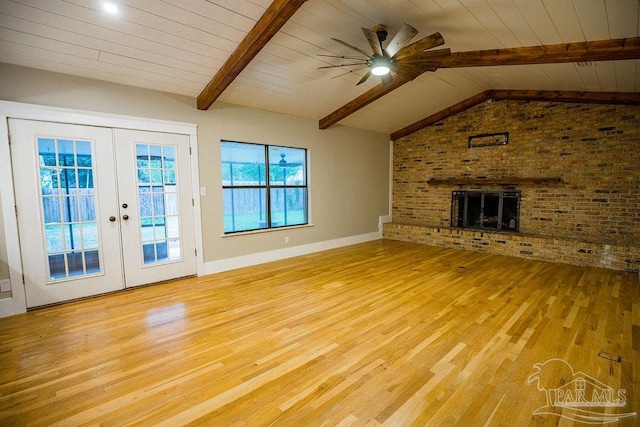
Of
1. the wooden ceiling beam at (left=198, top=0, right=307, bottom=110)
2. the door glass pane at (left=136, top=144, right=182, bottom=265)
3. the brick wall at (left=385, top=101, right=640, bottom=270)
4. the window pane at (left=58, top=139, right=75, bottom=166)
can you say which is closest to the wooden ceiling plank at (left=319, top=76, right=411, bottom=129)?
the wooden ceiling beam at (left=198, top=0, right=307, bottom=110)

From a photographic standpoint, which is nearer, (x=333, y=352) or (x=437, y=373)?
(x=437, y=373)

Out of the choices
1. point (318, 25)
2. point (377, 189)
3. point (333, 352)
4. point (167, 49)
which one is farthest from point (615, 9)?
point (377, 189)

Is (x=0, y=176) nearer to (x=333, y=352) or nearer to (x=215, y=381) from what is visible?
(x=215, y=381)

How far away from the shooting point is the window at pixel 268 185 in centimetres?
524

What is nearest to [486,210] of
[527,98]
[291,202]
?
[527,98]

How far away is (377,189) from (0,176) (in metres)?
6.31

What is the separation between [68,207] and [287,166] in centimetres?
381

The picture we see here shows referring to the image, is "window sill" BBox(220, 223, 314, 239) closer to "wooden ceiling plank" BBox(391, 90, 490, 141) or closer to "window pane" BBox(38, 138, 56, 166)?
"window pane" BBox(38, 138, 56, 166)

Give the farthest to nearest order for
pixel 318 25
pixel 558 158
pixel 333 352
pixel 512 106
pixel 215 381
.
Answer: pixel 512 106 → pixel 558 158 → pixel 318 25 → pixel 333 352 → pixel 215 381

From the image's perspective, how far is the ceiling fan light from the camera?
10.5ft

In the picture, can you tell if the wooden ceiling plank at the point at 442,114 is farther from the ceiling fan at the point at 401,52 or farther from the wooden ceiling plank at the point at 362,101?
the ceiling fan at the point at 401,52

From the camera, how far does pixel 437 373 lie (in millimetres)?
2096

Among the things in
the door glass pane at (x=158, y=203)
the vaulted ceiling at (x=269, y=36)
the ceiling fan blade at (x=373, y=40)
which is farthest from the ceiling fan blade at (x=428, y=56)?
the door glass pane at (x=158, y=203)

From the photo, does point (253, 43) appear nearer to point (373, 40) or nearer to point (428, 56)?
point (373, 40)
